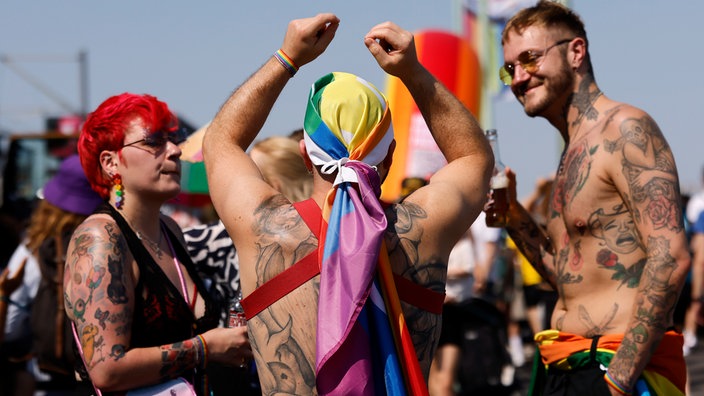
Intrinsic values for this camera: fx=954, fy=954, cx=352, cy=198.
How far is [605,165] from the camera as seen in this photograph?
3.53 metres

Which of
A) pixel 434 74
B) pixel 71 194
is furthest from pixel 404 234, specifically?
pixel 434 74

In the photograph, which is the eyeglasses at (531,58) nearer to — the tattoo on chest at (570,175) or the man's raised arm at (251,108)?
the tattoo on chest at (570,175)

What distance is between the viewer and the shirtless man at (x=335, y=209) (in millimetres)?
2541

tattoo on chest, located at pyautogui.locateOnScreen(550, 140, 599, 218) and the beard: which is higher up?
the beard

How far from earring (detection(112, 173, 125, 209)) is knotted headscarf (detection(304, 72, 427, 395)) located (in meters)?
1.10

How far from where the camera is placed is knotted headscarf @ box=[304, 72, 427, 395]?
2514 millimetres

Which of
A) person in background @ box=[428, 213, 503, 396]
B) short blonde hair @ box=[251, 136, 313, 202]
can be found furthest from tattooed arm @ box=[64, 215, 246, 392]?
person in background @ box=[428, 213, 503, 396]

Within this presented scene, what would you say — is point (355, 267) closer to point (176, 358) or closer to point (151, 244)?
point (176, 358)

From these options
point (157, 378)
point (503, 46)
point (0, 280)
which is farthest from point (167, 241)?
point (0, 280)

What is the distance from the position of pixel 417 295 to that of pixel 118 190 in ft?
4.45

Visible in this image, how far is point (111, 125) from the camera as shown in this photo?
3510 millimetres

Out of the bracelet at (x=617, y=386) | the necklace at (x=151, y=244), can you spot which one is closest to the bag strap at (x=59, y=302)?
the necklace at (x=151, y=244)

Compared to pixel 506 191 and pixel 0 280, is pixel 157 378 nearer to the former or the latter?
pixel 506 191

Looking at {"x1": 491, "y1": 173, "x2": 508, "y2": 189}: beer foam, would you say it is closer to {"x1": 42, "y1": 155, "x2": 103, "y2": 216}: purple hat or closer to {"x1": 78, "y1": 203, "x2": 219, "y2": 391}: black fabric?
{"x1": 78, "y1": 203, "x2": 219, "y2": 391}: black fabric
